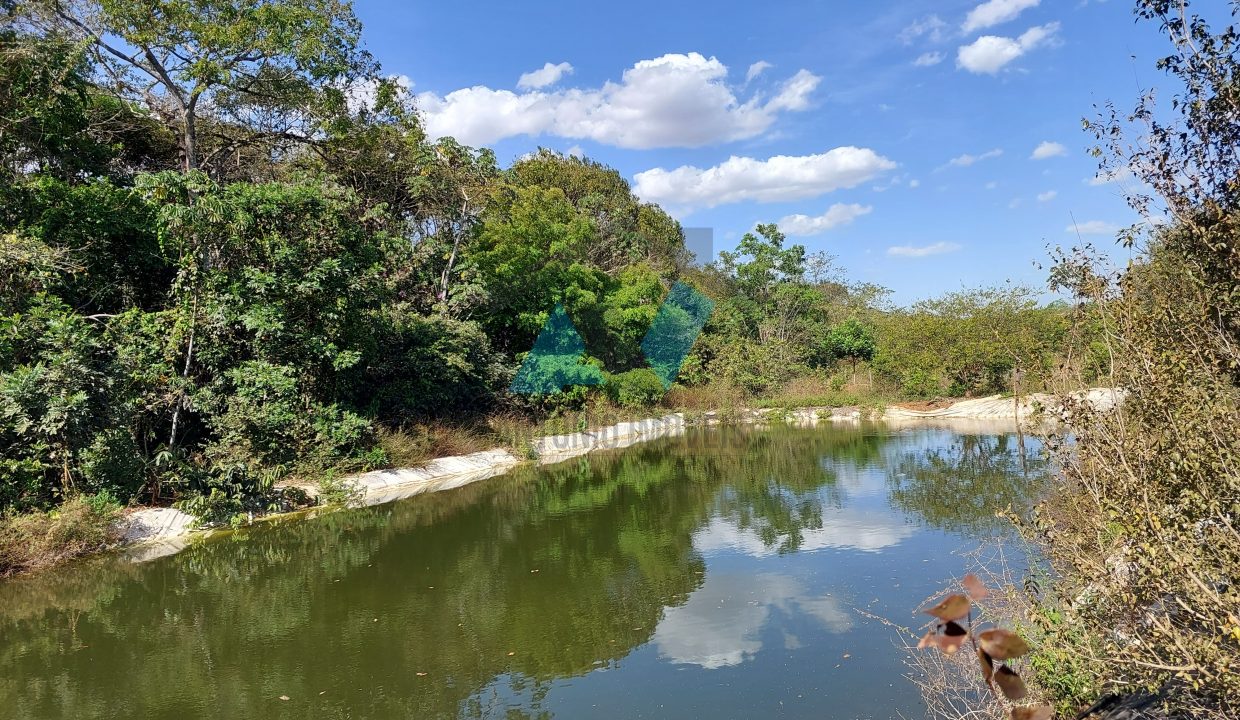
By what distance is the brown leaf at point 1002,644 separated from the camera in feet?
2.98

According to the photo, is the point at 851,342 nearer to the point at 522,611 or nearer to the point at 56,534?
the point at 522,611

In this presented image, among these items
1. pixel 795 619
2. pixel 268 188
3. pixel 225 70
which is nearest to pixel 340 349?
pixel 268 188

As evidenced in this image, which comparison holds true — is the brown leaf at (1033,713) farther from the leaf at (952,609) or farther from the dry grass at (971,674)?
the dry grass at (971,674)

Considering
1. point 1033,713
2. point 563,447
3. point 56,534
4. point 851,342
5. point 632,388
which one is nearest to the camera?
point 1033,713

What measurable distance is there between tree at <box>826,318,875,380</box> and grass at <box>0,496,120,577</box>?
887 inches

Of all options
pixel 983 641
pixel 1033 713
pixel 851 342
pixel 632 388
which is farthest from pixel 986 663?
pixel 851 342

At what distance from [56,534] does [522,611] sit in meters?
5.31

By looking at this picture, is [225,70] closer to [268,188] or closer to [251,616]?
[268,188]

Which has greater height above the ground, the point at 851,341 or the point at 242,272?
the point at 242,272

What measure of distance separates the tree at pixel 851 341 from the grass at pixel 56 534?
22.5 metres

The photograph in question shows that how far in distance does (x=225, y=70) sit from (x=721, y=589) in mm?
10415

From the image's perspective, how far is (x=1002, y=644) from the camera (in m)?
0.95

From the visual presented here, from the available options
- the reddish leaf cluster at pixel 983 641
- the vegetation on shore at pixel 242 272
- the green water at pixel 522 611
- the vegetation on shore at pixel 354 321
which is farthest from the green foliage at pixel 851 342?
the reddish leaf cluster at pixel 983 641

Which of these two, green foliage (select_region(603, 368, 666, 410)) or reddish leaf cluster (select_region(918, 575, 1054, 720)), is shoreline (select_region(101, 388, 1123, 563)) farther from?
reddish leaf cluster (select_region(918, 575, 1054, 720))
